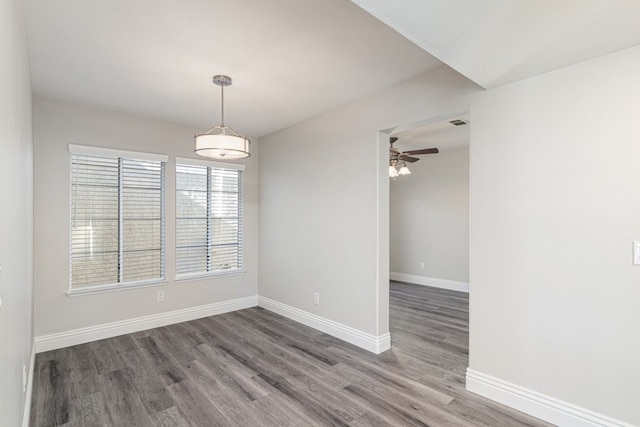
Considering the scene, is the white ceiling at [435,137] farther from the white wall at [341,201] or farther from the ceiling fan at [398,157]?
the white wall at [341,201]

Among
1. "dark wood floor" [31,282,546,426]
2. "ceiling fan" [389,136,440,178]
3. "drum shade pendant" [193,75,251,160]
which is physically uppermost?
"ceiling fan" [389,136,440,178]

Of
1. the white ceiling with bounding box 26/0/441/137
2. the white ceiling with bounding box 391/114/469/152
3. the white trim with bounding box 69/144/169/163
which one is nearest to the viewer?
the white ceiling with bounding box 26/0/441/137

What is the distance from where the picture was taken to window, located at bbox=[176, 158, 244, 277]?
429 centimetres

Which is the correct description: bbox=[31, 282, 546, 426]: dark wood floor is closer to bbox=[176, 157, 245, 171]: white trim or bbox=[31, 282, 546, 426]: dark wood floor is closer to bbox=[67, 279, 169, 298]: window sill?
bbox=[67, 279, 169, 298]: window sill

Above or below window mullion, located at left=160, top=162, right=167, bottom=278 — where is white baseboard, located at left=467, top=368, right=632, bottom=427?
below

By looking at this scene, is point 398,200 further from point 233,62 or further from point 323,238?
point 233,62

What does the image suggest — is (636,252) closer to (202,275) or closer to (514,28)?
(514,28)

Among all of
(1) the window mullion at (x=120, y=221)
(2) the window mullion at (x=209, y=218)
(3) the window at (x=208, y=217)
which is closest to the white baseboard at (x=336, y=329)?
(3) the window at (x=208, y=217)

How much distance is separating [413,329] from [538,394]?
5.89 ft

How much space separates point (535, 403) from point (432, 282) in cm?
420

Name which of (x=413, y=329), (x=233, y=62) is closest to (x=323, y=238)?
(x=413, y=329)

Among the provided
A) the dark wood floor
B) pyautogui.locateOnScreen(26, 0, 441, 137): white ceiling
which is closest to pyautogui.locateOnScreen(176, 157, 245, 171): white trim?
pyautogui.locateOnScreen(26, 0, 441, 137): white ceiling

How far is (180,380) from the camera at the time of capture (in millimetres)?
2717

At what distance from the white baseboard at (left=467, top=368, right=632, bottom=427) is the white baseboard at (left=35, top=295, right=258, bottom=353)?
10.7ft
